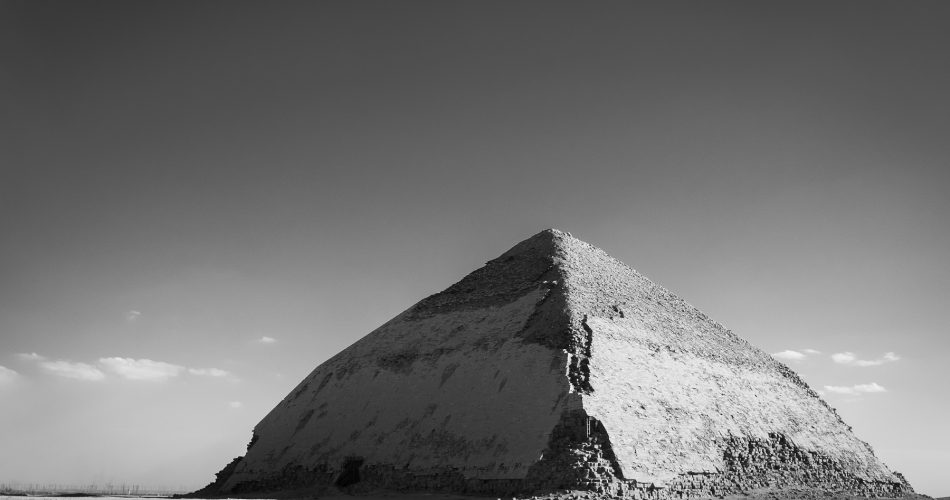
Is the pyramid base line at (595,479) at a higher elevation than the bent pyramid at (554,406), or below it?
below

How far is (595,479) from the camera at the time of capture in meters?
25.9

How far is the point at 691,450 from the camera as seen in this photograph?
1198 inches

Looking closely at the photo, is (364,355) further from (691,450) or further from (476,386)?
(691,450)

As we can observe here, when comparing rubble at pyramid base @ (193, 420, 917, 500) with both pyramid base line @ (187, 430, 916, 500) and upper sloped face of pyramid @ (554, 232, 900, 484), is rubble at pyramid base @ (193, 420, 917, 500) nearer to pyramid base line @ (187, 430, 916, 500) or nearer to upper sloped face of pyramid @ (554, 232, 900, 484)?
pyramid base line @ (187, 430, 916, 500)

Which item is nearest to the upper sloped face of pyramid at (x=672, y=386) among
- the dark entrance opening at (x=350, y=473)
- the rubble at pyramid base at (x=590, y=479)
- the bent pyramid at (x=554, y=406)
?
the bent pyramid at (x=554, y=406)

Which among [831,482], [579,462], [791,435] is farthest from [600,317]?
[831,482]

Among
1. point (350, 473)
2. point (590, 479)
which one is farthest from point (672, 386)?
point (350, 473)

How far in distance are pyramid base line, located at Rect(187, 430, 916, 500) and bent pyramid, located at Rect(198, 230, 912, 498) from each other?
0.27ft

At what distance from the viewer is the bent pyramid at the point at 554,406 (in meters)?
28.0

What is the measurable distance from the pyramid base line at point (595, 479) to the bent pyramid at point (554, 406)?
0.27 feet

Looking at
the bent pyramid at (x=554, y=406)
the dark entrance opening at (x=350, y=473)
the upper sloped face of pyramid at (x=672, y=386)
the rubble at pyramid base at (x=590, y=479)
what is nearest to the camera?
the rubble at pyramid base at (x=590, y=479)

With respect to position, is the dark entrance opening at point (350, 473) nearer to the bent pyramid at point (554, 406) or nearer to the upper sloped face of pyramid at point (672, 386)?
the bent pyramid at point (554, 406)

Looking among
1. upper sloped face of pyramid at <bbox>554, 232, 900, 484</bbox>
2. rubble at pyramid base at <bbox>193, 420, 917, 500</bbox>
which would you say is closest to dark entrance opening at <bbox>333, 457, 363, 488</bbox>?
rubble at pyramid base at <bbox>193, 420, 917, 500</bbox>

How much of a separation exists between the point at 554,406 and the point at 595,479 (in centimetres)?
343
